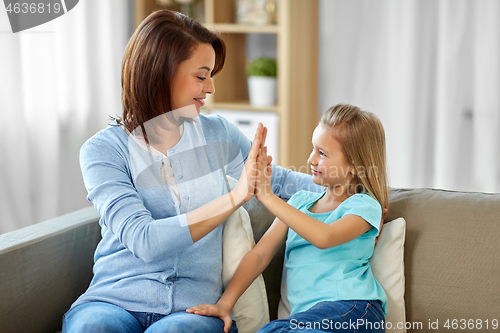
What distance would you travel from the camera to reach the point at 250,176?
45.1 inches

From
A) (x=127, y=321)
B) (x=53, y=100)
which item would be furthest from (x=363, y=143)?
(x=53, y=100)

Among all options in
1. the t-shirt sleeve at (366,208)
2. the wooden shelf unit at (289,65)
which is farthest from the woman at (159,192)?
the wooden shelf unit at (289,65)

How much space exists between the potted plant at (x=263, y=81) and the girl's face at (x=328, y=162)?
1.31m

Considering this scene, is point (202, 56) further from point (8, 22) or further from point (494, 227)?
point (8, 22)

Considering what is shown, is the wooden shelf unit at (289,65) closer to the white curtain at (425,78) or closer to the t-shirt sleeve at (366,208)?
the white curtain at (425,78)

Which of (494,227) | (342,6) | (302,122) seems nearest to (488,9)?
(342,6)

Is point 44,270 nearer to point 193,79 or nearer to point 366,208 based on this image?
point 193,79

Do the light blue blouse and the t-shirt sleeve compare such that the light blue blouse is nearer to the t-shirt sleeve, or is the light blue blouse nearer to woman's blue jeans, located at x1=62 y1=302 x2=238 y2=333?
woman's blue jeans, located at x1=62 y1=302 x2=238 y2=333

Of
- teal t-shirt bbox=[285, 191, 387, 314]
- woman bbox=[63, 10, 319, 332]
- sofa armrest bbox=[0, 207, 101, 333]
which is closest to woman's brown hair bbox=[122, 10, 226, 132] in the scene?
woman bbox=[63, 10, 319, 332]

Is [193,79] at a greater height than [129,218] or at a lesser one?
greater

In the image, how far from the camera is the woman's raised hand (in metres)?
1.14

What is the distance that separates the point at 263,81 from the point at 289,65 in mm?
176

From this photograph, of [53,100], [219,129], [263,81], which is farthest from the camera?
[263,81]

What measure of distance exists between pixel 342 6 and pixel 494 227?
1614 millimetres
